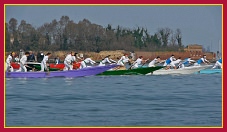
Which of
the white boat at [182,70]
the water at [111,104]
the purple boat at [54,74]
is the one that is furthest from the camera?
the white boat at [182,70]

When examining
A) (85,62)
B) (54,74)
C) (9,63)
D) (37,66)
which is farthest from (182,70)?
(9,63)

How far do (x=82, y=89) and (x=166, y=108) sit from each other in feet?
23.9

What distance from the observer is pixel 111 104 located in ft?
56.4

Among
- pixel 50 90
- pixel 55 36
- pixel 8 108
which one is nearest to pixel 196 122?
pixel 8 108

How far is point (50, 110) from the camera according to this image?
15539mm

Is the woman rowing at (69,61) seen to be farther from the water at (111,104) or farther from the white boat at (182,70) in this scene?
the white boat at (182,70)

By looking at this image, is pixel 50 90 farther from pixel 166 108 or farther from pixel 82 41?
pixel 82 41

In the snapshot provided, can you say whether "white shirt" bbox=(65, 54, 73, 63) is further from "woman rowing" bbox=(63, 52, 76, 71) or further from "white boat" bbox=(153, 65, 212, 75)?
"white boat" bbox=(153, 65, 212, 75)

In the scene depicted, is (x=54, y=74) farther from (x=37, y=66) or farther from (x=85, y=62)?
(x=85, y=62)

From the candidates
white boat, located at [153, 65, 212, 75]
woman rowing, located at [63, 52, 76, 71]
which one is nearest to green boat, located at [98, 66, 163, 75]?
white boat, located at [153, 65, 212, 75]

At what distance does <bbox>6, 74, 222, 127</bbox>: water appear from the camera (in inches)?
535

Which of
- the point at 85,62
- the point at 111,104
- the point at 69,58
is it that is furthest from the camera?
the point at 85,62

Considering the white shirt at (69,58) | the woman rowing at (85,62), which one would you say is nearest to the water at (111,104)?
the white shirt at (69,58)

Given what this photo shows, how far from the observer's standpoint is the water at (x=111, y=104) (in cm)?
1359
